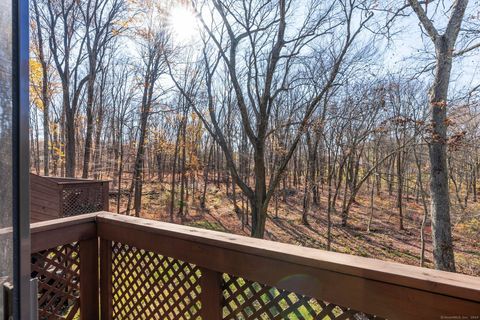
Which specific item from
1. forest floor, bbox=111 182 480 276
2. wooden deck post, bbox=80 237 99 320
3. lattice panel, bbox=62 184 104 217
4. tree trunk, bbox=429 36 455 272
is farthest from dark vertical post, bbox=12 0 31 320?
forest floor, bbox=111 182 480 276

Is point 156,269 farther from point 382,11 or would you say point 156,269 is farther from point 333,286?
point 382,11

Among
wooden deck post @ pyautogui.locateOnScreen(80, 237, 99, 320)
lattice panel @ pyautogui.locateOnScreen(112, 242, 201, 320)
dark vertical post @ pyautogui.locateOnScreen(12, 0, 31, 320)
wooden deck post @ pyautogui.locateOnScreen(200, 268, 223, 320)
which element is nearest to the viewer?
dark vertical post @ pyautogui.locateOnScreen(12, 0, 31, 320)

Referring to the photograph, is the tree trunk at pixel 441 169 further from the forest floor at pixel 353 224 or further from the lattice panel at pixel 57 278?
the lattice panel at pixel 57 278

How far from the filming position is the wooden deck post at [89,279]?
5.64ft

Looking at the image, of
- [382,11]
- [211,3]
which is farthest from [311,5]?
[211,3]

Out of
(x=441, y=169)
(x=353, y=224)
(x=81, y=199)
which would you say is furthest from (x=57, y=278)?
(x=353, y=224)

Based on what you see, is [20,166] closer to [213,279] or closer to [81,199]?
[213,279]

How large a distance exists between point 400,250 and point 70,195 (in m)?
10.3

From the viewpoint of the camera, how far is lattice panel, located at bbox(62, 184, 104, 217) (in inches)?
222

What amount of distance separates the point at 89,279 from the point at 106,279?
103 millimetres

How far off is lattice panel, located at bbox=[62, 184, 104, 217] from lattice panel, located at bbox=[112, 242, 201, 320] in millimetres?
4765

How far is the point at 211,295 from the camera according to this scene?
4.19 ft

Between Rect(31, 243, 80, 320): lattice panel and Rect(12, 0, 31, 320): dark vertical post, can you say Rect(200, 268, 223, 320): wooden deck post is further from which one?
Rect(31, 243, 80, 320): lattice panel

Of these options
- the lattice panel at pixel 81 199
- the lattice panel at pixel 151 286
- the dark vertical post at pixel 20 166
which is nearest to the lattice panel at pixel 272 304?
the lattice panel at pixel 151 286
